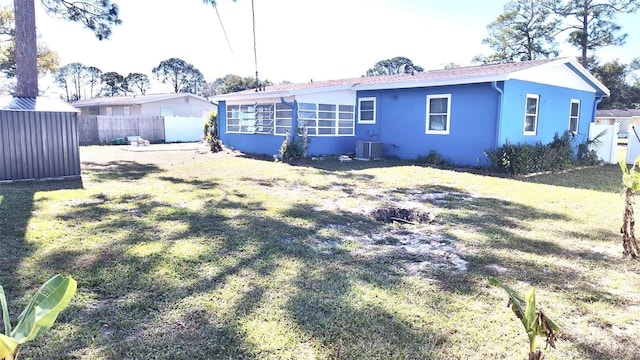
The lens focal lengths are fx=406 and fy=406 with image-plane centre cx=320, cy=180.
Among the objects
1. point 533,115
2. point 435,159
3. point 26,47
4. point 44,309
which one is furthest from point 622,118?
point 44,309

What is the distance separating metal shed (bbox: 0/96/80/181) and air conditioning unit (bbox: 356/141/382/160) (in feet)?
27.3

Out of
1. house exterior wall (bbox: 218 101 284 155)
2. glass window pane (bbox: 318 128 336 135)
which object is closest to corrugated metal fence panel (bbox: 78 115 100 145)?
house exterior wall (bbox: 218 101 284 155)

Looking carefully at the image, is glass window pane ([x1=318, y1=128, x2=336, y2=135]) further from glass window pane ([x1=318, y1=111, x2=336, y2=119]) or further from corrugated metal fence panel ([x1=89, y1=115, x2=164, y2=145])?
corrugated metal fence panel ([x1=89, y1=115, x2=164, y2=145])

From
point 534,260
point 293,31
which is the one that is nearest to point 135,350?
point 534,260

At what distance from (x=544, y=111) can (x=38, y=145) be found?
13358mm

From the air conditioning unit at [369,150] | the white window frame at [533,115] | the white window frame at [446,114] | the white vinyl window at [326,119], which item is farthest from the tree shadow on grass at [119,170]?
the white window frame at [533,115]

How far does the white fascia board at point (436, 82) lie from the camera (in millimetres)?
10684

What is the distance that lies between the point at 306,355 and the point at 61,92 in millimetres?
67014

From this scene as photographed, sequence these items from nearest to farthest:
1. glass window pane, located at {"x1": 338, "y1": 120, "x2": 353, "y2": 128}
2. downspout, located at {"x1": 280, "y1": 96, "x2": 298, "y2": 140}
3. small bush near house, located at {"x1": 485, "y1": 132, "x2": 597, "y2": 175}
Answer: small bush near house, located at {"x1": 485, "y1": 132, "x2": 597, "y2": 175} < downspout, located at {"x1": 280, "y1": 96, "x2": 298, "y2": 140} < glass window pane, located at {"x1": 338, "y1": 120, "x2": 353, "y2": 128}

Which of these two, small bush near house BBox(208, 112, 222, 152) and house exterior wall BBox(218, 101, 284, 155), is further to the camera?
small bush near house BBox(208, 112, 222, 152)

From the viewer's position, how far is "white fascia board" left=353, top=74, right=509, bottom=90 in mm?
10684

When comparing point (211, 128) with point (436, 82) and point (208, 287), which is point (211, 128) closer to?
point (436, 82)

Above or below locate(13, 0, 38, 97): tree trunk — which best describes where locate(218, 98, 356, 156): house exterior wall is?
below

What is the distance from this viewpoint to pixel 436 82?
471 inches
